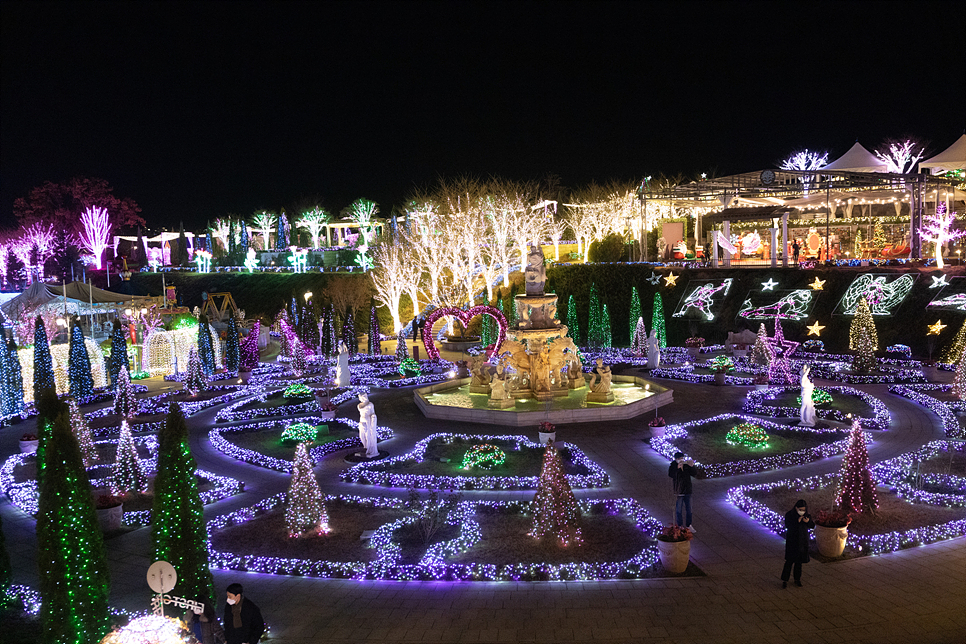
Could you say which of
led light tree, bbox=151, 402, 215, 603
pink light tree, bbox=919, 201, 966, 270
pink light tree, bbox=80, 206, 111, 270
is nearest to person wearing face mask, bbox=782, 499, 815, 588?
led light tree, bbox=151, 402, 215, 603

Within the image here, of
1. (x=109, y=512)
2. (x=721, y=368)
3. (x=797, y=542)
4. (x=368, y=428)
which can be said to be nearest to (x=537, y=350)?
(x=368, y=428)

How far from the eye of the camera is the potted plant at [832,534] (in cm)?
1084

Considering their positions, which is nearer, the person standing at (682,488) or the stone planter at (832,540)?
the stone planter at (832,540)

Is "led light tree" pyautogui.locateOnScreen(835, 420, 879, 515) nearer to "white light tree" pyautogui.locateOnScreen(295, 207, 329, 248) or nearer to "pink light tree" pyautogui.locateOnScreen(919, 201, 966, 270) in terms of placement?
"pink light tree" pyautogui.locateOnScreen(919, 201, 966, 270)

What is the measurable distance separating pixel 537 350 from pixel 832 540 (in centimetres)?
1280

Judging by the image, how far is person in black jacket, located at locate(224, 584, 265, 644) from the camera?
8008 millimetres

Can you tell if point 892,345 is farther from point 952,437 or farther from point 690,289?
point 952,437

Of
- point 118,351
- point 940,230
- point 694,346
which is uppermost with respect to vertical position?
point 940,230

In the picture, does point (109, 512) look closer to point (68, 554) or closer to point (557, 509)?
point (68, 554)

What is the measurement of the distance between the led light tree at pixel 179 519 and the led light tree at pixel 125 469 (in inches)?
268

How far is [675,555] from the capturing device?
1038cm

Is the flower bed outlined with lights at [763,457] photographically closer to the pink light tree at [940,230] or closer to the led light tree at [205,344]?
the pink light tree at [940,230]

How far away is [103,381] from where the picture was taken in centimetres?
2991

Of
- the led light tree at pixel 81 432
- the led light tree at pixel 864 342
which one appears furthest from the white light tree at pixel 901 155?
the led light tree at pixel 81 432
